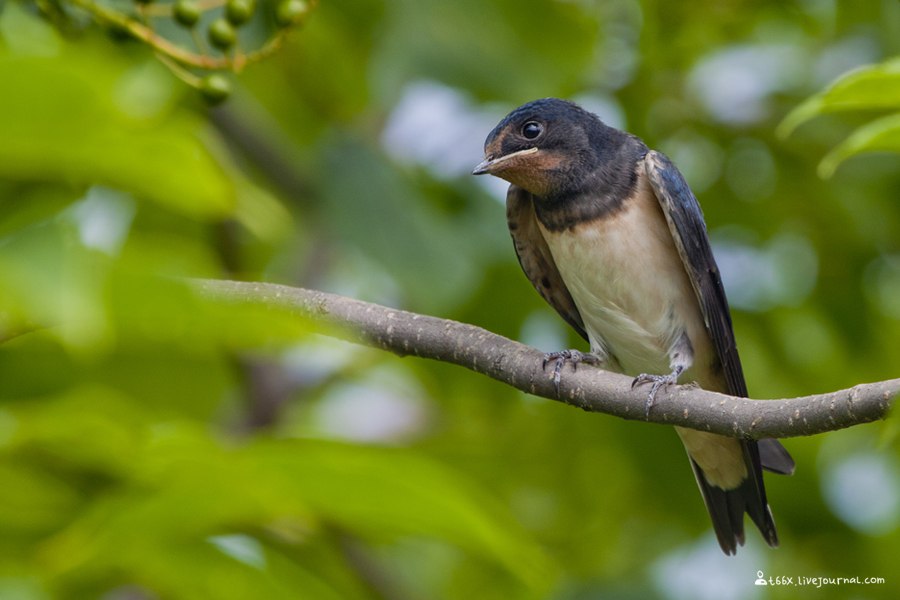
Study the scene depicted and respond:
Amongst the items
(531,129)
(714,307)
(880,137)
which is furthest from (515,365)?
(531,129)

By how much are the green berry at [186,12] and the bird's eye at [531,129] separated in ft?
4.89

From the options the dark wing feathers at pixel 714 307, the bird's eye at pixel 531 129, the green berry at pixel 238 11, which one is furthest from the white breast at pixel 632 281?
the green berry at pixel 238 11

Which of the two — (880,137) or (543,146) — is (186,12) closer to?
(543,146)

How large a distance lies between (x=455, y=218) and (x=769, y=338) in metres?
1.54

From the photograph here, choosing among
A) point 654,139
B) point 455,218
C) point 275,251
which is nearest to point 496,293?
point 455,218

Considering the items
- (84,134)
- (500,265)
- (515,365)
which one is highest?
(500,265)

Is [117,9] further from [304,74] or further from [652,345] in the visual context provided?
[652,345]

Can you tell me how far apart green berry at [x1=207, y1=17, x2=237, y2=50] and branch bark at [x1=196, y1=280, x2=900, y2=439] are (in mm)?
732

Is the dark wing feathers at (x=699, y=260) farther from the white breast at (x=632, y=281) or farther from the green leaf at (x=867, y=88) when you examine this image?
the green leaf at (x=867, y=88)

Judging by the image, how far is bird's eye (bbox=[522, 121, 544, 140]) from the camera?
14.2 ft

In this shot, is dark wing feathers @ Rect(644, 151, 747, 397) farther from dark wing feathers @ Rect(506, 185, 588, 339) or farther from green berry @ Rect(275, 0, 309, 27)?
green berry @ Rect(275, 0, 309, 27)

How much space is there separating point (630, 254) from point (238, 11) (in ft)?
6.04

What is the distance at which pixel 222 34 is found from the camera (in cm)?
321

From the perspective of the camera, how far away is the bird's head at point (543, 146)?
13.9 ft
